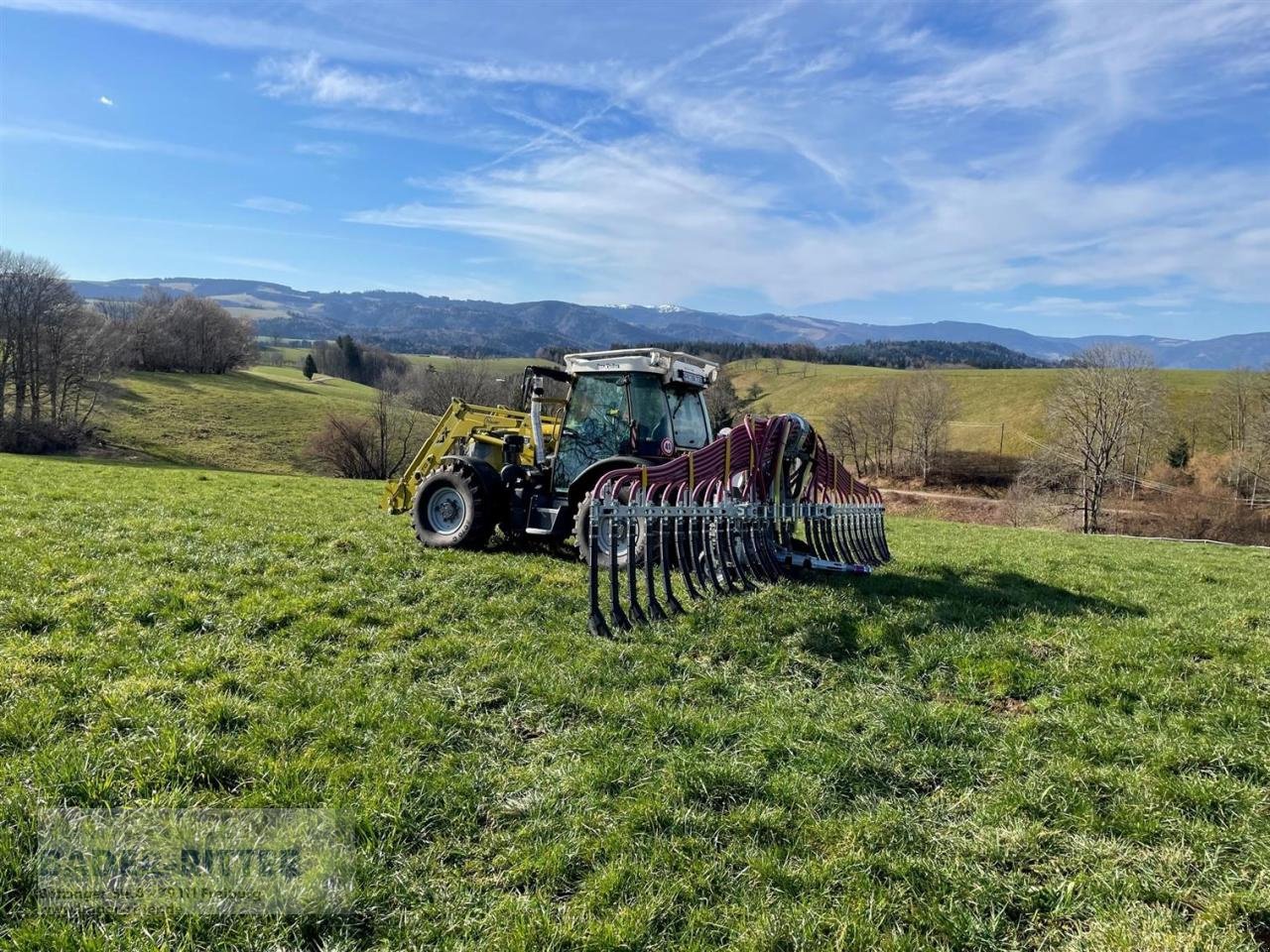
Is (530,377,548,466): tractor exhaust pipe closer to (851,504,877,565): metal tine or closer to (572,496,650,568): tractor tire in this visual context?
(572,496,650,568): tractor tire

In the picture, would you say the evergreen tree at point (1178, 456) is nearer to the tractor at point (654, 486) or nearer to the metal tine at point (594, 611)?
the tractor at point (654, 486)

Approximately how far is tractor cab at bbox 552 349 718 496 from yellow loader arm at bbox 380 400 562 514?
4.13 ft

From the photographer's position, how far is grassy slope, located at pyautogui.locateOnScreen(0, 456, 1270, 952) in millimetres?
2924

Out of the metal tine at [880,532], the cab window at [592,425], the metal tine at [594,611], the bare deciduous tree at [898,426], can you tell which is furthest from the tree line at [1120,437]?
the metal tine at [594,611]

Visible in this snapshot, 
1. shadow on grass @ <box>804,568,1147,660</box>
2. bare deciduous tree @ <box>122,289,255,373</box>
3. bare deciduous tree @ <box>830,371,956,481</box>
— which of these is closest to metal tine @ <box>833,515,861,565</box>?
shadow on grass @ <box>804,568,1147,660</box>

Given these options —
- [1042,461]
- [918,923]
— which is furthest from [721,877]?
[1042,461]

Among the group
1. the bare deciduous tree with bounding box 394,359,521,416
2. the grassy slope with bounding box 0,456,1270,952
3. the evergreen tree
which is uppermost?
the bare deciduous tree with bounding box 394,359,521,416

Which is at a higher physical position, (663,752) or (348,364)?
(348,364)

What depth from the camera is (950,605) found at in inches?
295

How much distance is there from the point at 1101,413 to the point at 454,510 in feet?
138

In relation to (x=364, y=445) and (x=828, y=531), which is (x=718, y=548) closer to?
(x=828, y=531)

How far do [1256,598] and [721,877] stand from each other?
9072 mm

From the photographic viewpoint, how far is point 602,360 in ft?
31.6

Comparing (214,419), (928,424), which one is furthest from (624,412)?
(928,424)
